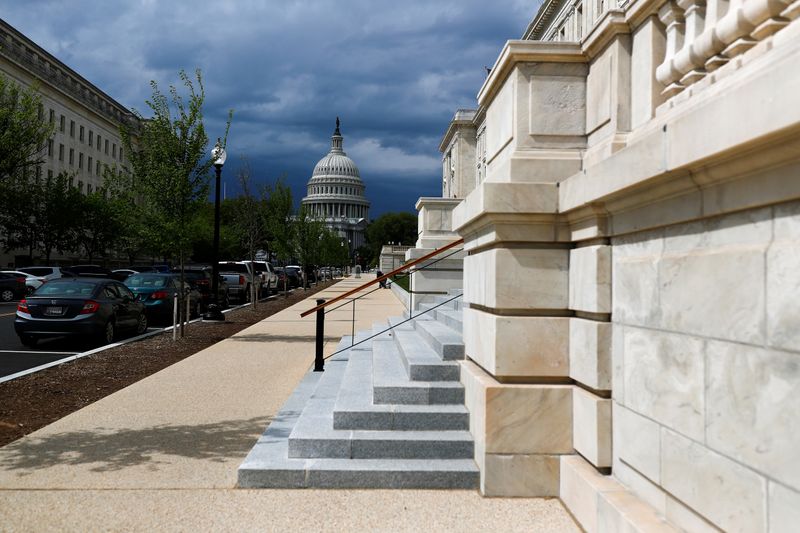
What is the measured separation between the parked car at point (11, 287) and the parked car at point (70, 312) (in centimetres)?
1838

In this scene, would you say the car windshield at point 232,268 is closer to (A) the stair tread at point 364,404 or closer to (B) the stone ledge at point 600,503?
(A) the stair tread at point 364,404

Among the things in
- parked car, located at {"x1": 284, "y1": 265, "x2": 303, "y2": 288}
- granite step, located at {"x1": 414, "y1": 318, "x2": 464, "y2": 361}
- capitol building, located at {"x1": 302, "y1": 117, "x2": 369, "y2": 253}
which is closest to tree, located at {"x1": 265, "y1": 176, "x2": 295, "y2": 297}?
parked car, located at {"x1": 284, "y1": 265, "x2": 303, "y2": 288}

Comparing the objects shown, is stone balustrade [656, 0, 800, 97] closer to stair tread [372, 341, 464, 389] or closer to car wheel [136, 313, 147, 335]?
stair tread [372, 341, 464, 389]

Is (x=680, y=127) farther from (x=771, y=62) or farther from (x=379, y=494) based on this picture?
(x=379, y=494)

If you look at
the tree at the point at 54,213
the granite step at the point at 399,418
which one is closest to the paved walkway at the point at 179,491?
the granite step at the point at 399,418

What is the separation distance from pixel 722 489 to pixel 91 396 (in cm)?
788

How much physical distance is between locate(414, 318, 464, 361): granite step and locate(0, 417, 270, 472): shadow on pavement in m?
1.96

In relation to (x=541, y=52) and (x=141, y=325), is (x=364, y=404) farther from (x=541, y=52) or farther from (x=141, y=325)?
(x=141, y=325)

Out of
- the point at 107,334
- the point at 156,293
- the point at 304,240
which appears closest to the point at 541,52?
the point at 107,334

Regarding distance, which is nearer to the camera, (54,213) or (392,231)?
(54,213)

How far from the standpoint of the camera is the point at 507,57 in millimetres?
Result: 5023

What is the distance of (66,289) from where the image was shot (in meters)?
14.2

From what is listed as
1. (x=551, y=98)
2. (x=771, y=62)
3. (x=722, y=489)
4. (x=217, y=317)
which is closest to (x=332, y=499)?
(x=722, y=489)

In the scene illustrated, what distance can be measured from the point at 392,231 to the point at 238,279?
11209 centimetres
